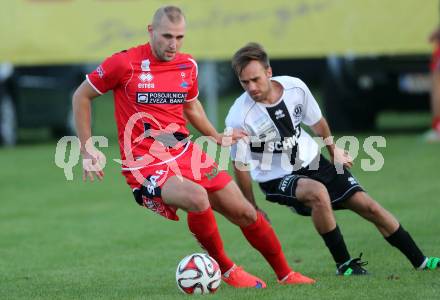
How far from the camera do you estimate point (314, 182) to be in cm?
717

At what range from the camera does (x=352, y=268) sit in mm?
7250

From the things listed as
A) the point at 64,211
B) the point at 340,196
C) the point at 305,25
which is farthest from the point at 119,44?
the point at 340,196

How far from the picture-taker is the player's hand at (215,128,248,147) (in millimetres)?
7234

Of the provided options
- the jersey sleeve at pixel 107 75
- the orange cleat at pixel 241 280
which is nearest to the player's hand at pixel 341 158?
the orange cleat at pixel 241 280

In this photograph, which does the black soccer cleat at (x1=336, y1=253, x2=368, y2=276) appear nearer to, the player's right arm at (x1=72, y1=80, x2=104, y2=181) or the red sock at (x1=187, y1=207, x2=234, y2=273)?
the red sock at (x1=187, y1=207, x2=234, y2=273)

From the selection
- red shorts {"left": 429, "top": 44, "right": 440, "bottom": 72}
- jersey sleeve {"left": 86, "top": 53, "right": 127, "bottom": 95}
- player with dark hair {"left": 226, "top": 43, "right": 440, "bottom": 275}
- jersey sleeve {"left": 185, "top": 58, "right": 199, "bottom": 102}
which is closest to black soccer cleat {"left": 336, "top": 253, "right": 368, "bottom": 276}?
player with dark hair {"left": 226, "top": 43, "right": 440, "bottom": 275}

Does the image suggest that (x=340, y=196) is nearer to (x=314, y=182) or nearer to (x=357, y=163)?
(x=314, y=182)

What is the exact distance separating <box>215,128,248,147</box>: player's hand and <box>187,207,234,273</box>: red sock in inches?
25.1

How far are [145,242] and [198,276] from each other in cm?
271

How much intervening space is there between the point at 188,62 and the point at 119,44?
9.76 m

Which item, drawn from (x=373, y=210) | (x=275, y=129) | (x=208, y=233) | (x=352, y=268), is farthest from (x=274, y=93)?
(x=352, y=268)

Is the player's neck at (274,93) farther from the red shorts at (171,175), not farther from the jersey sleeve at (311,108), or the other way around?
the red shorts at (171,175)

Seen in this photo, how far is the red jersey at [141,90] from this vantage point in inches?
274

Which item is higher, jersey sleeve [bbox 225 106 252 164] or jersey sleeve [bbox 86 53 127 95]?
jersey sleeve [bbox 86 53 127 95]
